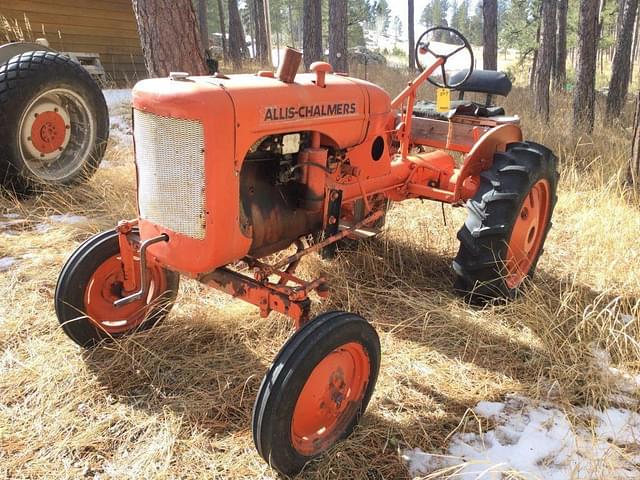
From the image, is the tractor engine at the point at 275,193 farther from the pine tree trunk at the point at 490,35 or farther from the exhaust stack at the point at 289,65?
the pine tree trunk at the point at 490,35

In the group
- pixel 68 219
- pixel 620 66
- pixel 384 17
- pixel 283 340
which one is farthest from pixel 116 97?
pixel 384 17

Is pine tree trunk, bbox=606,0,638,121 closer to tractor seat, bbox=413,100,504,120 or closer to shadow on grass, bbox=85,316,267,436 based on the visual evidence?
tractor seat, bbox=413,100,504,120

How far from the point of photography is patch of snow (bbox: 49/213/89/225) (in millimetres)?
4164

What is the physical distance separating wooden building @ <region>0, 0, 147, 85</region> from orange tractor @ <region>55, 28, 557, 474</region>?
24.3 ft

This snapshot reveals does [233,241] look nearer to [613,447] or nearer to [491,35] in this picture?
[613,447]

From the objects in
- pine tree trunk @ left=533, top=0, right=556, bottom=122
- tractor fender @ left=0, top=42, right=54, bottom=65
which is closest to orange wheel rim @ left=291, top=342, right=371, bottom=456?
tractor fender @ left=0, top=42, right=54, bottom=65

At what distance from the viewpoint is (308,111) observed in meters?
2.26

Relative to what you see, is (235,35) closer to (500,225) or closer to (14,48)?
(14,48)

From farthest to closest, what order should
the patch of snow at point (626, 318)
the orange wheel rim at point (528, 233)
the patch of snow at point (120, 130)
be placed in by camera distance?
the patch of snow at point (120, 130) → the orange wheel rim at point (528, 233) → the patch of snow at point (626, 318)

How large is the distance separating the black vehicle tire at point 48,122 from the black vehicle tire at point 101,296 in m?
2.28

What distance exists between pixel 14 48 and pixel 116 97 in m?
3.99

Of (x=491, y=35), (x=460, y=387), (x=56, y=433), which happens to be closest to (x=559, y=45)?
(x=491, y=35)

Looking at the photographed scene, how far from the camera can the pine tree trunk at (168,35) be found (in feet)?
14.9

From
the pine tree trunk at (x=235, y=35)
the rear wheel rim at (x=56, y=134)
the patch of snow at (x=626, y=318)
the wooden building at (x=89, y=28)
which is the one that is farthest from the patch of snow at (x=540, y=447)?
the pine tree trunk at (x=235, y=35)
